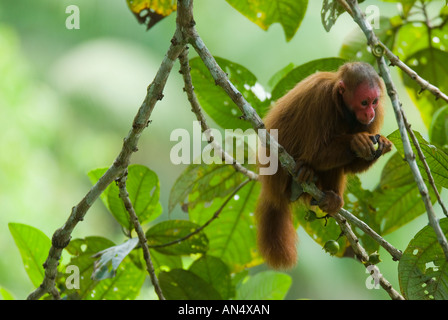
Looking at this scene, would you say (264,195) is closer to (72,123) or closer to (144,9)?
(144,9)

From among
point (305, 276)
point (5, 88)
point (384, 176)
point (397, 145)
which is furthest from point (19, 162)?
point (397, 145)

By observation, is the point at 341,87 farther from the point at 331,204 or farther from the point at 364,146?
the point at 331,204

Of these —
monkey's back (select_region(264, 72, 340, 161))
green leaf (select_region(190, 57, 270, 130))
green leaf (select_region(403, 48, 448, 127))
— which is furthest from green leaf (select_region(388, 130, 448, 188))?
green leaf (select_region(403, 48, 448, 127))

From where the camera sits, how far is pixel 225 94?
2678mm

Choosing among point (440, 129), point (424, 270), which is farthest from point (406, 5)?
point (424, 270)

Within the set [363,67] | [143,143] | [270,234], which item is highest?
[363,67]

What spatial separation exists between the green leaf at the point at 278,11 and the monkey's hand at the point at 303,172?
23.6 inches

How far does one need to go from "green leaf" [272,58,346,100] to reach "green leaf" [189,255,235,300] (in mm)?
857

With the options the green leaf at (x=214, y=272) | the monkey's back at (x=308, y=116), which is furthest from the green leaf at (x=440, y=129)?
the green leaf at (x=214, y=272)

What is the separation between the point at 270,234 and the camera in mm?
2652

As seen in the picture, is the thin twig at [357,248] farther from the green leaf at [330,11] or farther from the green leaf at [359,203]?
the green leaf at [330,11]

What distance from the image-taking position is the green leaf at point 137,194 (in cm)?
262

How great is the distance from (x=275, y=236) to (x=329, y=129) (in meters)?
0.63

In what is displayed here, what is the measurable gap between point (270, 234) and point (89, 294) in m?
0.90
